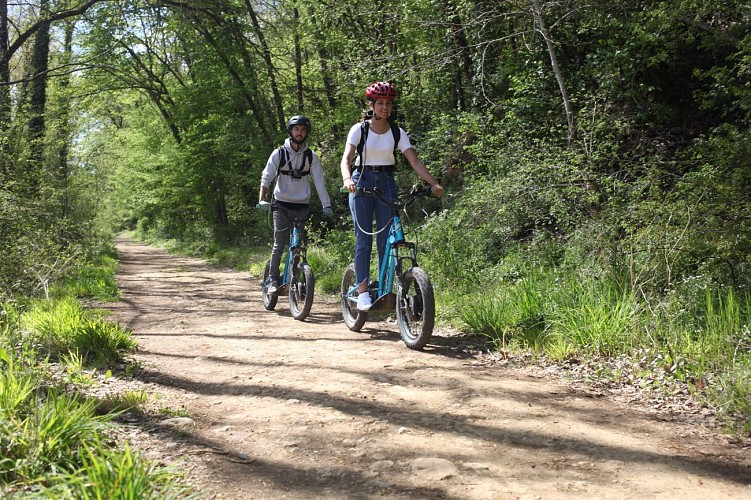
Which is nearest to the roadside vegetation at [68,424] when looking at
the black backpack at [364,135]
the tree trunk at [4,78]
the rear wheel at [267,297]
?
the black backpack at [364,135]

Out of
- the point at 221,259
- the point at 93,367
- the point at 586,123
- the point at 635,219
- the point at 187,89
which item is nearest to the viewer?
the point at 93,367

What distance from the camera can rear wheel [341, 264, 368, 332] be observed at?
625cm

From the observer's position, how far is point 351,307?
21.4 feet

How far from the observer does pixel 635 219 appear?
21.6ft

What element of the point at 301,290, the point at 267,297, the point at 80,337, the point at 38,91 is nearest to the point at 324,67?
the point at 38,91

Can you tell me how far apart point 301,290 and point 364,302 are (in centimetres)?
162

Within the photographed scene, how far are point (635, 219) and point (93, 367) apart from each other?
17.9 feet

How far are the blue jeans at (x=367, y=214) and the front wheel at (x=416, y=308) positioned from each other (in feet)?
1.89

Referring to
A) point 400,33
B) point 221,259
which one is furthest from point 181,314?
point 221,259

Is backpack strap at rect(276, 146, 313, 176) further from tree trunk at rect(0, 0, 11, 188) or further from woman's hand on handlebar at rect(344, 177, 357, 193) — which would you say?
tree trunk at rect(0, 0, 11, 188)

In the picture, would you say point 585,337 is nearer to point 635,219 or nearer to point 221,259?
point 635,219

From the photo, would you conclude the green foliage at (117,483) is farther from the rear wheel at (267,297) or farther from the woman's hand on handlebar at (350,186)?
the rear wheel at (267,297)

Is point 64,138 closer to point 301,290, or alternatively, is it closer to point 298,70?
point 298,70

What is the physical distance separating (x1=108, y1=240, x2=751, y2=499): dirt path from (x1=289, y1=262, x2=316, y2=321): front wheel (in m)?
1.55
